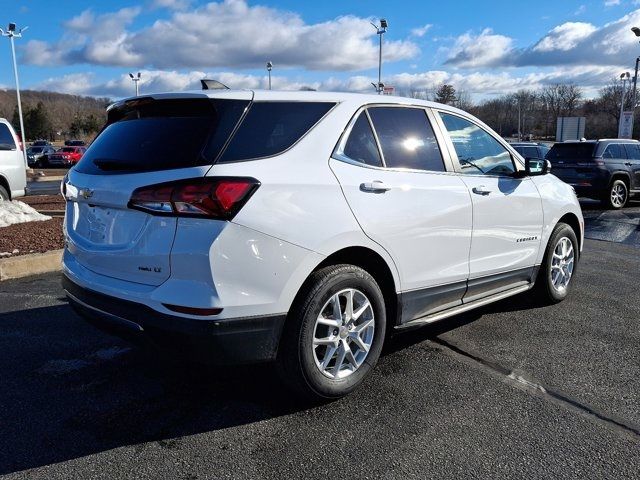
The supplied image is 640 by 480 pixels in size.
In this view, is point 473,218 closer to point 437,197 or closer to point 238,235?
point 437,197

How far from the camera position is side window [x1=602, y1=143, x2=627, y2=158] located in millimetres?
14289

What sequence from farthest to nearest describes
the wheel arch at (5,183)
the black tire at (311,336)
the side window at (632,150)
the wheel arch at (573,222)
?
1. the side window at (632,150)
2. the wheel arch at (5,183)
3. the wheel arch at (573,222)
4. the black tire at (311,336)

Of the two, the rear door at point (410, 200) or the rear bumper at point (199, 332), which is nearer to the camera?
the rear bumper at point (199, 332)

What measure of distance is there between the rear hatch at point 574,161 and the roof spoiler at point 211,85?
1240 cm

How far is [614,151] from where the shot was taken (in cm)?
1447

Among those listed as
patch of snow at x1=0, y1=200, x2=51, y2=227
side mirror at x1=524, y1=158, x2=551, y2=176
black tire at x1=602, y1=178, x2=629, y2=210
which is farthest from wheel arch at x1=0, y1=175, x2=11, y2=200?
black tire at x1=602, y1=178, x2=629, y2=210

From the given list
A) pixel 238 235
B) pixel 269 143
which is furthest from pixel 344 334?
pixel 269 143

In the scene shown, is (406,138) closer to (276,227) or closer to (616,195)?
(276,227)

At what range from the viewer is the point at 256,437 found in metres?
2.97

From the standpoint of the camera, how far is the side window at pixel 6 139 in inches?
418

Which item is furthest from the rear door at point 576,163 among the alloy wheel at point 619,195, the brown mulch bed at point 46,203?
the brown mulch bed at point 46,203

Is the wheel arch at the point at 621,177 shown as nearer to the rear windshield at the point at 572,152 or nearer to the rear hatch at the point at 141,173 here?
the rear windshield at the point at 572,152

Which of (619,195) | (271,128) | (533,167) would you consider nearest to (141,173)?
(271,128)

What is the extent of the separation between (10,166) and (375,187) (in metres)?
9.48
